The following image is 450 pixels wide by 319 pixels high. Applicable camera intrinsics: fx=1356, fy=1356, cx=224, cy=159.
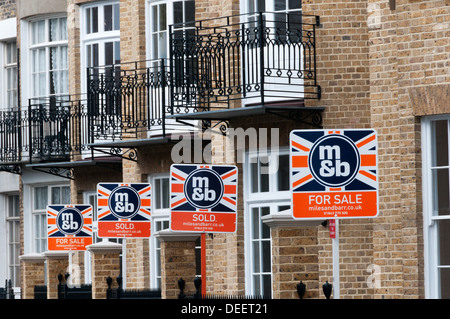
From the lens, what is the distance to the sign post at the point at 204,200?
16.8 metres

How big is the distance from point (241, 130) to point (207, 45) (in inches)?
56.3

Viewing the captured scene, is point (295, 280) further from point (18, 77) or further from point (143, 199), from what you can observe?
point (18, 77)

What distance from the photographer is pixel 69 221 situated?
24781 mm

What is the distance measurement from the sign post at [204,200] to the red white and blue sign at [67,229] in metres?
7.92

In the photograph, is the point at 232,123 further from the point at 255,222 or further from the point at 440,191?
the point at 440,191

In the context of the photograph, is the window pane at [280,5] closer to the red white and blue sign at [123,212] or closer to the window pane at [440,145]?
the red white and blue sign at [123,212]

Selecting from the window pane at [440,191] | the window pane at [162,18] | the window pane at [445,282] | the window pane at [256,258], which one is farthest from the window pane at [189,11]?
the window pane at [445,282]

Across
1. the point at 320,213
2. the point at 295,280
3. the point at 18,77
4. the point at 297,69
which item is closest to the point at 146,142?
the point at 297,69

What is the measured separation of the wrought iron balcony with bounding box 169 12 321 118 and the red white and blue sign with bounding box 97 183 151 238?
160 centimetres

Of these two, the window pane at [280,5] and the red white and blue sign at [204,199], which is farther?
the window pane at [280,5]

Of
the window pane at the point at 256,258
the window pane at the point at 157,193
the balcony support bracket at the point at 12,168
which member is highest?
the balcony support bracket at the point at 12,168

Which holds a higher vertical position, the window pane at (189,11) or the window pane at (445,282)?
the window pane at (189,11)

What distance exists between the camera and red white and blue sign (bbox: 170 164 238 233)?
16.8m

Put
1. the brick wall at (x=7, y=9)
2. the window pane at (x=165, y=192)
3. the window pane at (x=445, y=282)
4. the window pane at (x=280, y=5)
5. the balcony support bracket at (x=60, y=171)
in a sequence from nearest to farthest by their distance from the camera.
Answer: the window pane at (x=445, y=282) → the window pane at (x=280, y=5) → the window pane at (x=165, y=192) → the balcony support bracket at (x=60, y=171) → the brick wall at (x=7, y=9)
